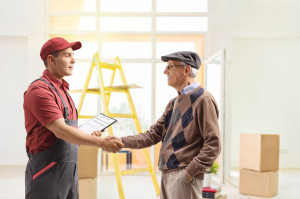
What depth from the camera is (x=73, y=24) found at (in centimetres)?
643

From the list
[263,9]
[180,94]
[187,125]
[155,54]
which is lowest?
[187,125]

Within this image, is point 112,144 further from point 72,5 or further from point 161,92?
point 72,5

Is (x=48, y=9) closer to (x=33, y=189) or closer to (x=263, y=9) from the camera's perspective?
(x=263, y=9)

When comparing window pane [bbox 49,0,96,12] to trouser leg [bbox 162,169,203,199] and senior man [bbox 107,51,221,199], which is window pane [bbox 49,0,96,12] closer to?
senior man [bbox 107,51,221,199]

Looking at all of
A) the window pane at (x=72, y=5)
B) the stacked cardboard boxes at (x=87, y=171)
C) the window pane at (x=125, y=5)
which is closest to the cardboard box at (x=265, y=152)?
the stacked cardboard boxes at (x=87, y=171)

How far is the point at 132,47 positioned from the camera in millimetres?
6379

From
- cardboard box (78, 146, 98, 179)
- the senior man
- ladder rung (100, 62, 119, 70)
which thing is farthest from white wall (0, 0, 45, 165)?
the senior man

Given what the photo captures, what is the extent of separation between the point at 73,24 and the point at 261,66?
10.7 feet

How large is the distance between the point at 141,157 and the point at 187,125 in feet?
14.4

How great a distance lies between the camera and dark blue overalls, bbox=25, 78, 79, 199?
5.92 feet

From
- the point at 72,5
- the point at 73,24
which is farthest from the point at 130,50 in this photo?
the point at 72,5

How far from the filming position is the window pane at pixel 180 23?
251 inches

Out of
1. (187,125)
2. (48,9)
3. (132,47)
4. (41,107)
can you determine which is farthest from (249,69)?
(41,107)

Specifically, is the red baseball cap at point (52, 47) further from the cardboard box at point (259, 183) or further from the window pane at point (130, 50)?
the window pane at point (130, 50)
